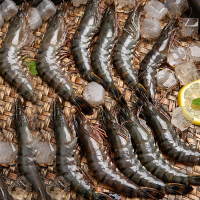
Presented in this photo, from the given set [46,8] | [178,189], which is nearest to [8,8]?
[46,8]

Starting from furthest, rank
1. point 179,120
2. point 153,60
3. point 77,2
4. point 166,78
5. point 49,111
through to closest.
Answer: point 77,2 → point 153,60 → point 166,78 → point 49,111 → point 179,120

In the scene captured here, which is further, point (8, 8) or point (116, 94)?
point (8, 8)

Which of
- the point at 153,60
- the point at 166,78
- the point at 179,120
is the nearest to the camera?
the point at 179,120

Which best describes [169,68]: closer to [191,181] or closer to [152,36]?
[152,36]

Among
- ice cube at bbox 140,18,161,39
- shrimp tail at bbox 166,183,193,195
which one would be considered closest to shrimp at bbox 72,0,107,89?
ice cube at bbox 140,18,161,39

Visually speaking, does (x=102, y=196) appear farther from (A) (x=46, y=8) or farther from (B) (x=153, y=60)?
(A) (x=46, y=8)
